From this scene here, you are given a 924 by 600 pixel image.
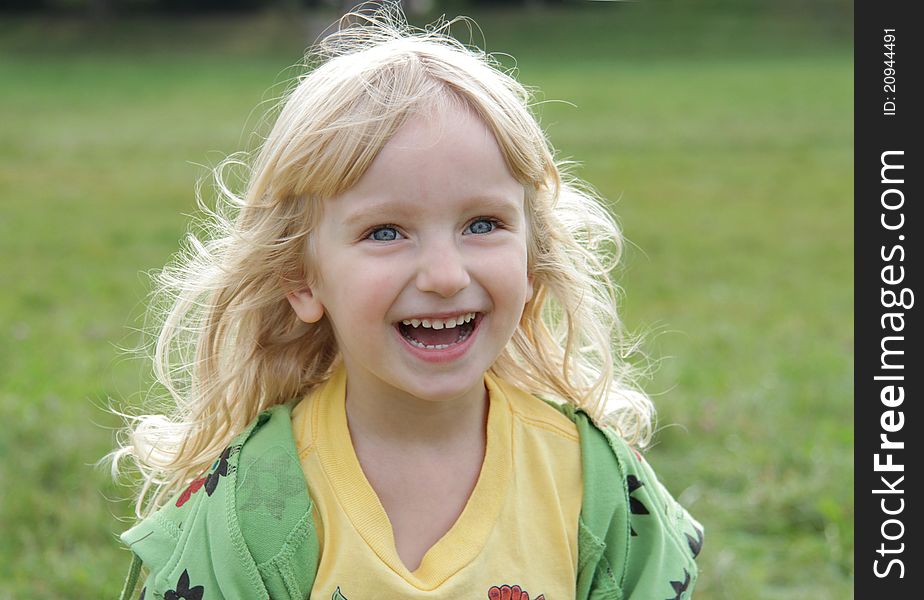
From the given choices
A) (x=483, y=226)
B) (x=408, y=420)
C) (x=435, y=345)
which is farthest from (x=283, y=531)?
(x=483, y=226)

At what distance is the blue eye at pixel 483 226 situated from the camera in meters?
2.18

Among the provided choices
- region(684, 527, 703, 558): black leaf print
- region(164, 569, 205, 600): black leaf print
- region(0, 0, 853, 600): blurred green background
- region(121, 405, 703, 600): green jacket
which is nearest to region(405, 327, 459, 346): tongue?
region(121, 405, 703, 600): green jacket

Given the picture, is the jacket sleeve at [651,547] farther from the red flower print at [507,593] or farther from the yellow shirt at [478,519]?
the red flower print at [507,593]

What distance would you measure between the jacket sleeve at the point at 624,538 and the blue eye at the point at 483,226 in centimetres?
50

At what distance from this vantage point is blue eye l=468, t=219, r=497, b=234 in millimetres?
2176

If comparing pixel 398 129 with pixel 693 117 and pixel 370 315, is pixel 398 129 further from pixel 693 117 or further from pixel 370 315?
pixel 693 117

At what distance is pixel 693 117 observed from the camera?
54.0ft

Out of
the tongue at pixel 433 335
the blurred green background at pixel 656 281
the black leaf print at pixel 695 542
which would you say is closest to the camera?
the tongue at pixel 433 335

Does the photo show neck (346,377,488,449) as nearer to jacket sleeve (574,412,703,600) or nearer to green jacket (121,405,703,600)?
green jacket (121,405,703,600)

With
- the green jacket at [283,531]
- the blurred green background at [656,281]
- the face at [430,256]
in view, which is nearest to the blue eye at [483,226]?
the face at [430,256]

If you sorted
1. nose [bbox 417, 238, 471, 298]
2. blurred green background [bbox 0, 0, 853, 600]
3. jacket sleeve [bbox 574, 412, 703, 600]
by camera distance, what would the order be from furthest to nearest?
1. blurred green background [bbox 0, 0, 853, 600]
2. jacket sleeve [bbox 574, 412, 703, 600]
3. nose [bbox 417, 238, 471, 298]

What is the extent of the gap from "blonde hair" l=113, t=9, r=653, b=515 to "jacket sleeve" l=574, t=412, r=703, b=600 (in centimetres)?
18

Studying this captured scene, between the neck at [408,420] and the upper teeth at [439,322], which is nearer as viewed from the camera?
the upper teeth at [439,322]

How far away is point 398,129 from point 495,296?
344mm
